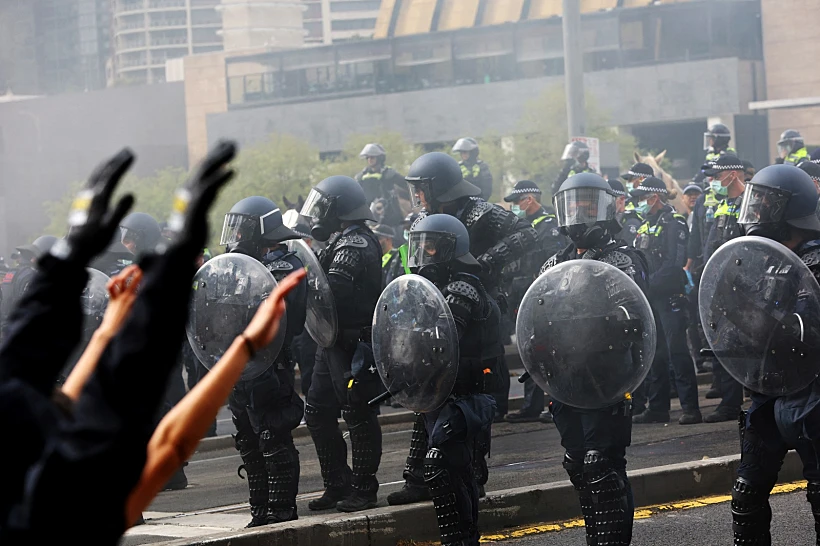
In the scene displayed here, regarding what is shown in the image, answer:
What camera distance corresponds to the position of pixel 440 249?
20.9 ft

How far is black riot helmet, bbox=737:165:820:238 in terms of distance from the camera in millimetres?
5582

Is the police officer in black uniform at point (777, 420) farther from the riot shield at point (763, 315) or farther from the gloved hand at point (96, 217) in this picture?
the gloved hand at point (96, 217)

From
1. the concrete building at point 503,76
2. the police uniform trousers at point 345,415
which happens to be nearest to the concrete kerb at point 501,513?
the police uniform trousers at point 345,415

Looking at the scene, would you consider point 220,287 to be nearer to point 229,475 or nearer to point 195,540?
point 195,540

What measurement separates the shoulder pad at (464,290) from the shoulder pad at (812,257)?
55.3 inches

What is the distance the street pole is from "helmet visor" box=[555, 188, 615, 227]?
8933mm

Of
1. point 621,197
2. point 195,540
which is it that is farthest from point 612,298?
point 621,197

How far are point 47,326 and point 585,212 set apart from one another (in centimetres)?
441

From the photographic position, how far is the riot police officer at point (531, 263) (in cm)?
1107

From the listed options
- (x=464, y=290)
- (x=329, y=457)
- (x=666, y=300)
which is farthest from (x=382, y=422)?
(x=464, y=290)

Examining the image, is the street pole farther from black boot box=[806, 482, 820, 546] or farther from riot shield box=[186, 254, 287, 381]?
black boot box=[806, 482, 820, 546]

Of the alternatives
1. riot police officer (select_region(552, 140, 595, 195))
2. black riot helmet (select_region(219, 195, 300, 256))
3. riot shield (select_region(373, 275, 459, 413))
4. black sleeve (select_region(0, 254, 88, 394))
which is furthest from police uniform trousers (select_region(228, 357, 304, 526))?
riot police officer (select_region(552, 140, 595, 195))

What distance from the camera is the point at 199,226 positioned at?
2.21 m

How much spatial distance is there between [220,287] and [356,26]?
496 ft
